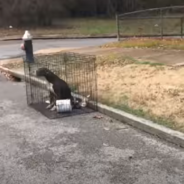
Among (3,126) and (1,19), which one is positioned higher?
(1,19)

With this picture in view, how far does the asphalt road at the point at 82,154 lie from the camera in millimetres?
4648

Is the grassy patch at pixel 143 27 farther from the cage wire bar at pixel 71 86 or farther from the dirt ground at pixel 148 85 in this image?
the cage wire bar at pixel 71 86

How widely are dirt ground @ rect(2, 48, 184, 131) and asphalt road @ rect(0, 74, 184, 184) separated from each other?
0.59 meters

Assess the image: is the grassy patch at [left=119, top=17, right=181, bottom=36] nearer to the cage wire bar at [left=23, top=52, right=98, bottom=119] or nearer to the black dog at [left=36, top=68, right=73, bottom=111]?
the cage wire bar at [left=23, top=52, right=98, bottom=119]

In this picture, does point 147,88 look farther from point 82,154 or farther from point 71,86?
point 82,154

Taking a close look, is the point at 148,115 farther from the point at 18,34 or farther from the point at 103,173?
the point at 18,34

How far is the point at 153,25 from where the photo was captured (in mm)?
23969

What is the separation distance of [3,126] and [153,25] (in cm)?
1827

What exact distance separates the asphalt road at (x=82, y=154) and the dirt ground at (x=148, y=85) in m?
0.59

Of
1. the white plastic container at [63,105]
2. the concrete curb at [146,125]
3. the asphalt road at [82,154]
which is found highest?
the white plastic container at [63,105]

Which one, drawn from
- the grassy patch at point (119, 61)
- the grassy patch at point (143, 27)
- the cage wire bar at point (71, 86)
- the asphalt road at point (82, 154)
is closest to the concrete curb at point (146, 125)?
the asphalt road at point (82, 154)

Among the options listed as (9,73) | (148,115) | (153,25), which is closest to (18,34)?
(153,25)

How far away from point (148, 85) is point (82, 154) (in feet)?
10.4

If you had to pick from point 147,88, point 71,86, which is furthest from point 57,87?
point 147,88
